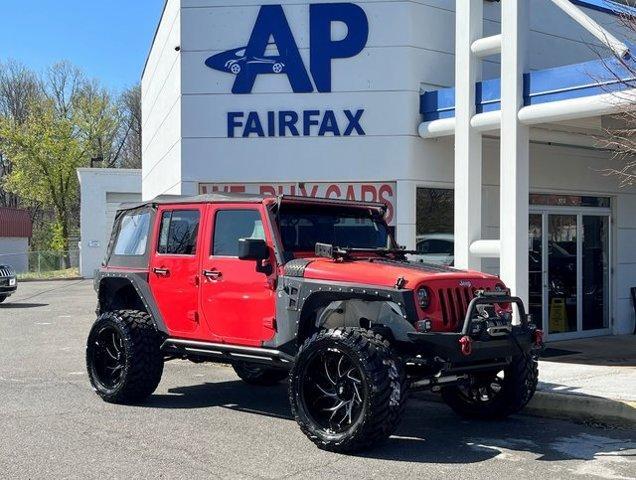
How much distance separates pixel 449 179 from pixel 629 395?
5550 millimetres

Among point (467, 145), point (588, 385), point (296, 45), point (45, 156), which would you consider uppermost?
point (45, 156)

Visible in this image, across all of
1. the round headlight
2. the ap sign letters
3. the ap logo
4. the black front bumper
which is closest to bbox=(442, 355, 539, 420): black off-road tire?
the round headlight

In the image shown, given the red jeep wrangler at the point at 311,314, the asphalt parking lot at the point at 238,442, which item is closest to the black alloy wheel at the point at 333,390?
the red jeep wrangler at the point at 311,314

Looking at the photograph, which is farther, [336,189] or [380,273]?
[336,189]

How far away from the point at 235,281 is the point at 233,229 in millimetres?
578

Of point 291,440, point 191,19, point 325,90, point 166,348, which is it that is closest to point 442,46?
point 325,90

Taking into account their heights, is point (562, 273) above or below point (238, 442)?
above

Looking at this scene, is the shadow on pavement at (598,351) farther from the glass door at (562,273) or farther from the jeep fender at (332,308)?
the jeep fender at (332,308)

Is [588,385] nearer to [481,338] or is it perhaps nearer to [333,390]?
[481,338]

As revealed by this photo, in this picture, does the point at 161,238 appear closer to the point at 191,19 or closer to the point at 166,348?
the point at 166,348

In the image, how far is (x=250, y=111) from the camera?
12750 mm

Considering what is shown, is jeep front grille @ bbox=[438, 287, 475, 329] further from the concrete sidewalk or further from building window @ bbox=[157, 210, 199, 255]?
building window @ bbox=[157, 210, 199, 255]

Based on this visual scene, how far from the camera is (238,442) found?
671 centimetres

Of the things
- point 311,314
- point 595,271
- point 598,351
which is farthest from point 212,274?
point 595,271
